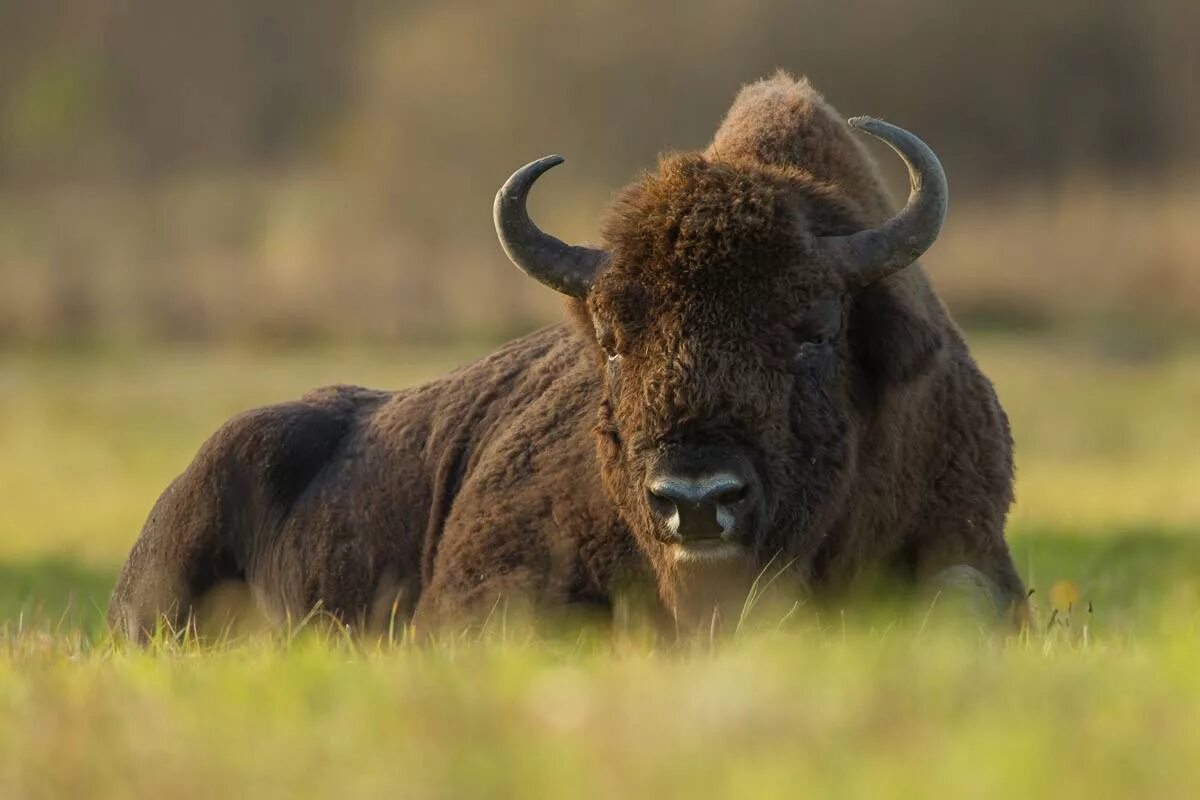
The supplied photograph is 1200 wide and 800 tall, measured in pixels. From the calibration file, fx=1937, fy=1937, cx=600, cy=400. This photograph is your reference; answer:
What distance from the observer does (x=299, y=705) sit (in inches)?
168

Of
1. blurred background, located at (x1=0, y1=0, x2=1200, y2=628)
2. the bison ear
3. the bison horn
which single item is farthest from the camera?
blurred background, located at (x1=0, y1=0, x2=1200, y2=628)

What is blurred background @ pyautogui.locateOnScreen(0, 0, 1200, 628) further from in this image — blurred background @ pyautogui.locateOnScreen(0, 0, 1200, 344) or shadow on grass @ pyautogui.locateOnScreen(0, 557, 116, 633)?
shadow on grass @ pyautogui.locateOnScreen(0, 557, 116, 633)

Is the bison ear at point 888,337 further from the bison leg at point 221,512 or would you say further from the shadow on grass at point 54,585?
the shadow on grass at point 54,585

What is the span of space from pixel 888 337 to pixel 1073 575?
5.34 metres

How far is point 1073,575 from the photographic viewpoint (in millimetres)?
11914

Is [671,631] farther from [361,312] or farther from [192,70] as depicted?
[192,70]

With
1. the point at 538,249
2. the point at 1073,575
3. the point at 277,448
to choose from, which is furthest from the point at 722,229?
A: the point at 1073,575

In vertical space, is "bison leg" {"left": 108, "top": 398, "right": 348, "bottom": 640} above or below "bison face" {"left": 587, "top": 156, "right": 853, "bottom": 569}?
below

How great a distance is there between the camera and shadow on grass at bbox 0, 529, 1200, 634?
10.2m

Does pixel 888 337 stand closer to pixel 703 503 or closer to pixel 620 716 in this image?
pixel 703 503

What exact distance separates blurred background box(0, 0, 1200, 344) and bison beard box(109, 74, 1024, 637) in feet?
82.1

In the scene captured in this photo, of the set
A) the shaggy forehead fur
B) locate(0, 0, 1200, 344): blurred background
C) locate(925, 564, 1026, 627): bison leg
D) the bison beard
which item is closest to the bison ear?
the bison beard

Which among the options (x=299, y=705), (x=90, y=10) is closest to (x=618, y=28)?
(x=90, y=10)

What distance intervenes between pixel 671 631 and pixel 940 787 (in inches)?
152
